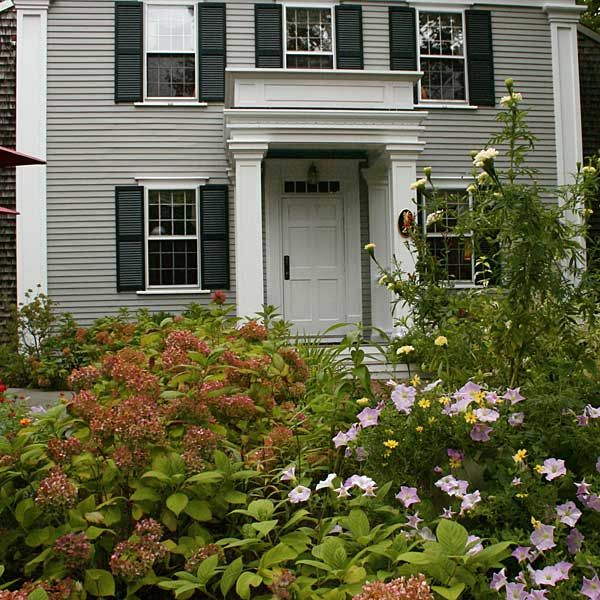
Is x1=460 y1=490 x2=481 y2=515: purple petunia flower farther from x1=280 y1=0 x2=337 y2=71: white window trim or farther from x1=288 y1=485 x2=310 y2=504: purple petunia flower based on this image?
x1=280 y1=0 x2=337 y2=71: white window trim

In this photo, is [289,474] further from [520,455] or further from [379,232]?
[379,232]

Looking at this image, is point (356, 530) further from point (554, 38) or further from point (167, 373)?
point (554, 38)

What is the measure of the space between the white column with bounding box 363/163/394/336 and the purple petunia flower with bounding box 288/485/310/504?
8.05 m

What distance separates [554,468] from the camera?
2.50m

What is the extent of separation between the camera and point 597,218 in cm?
1253

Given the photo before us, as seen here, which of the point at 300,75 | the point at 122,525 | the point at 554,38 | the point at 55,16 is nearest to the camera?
the point at 122,525

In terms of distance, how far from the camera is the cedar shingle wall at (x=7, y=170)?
35.6 ft

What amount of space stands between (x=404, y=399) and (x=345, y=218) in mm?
8698

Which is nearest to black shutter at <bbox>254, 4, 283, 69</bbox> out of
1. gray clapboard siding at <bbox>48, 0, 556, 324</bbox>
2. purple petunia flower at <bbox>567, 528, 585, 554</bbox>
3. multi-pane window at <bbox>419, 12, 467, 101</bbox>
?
gray clapboard siding at <bbox>48, 0, 556, 324</bbox>

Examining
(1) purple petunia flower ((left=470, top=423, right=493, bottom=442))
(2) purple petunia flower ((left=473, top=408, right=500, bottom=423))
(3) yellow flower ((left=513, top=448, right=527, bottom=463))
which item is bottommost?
(3) yellow flower ((left=513, top=448, right=527, bottom=463))

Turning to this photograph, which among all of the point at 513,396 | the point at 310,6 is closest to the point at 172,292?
the point at 310,6

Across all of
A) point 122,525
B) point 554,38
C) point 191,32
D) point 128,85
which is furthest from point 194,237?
point 122,525

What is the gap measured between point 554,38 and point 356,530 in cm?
1173

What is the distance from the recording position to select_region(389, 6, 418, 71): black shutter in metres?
11.6
